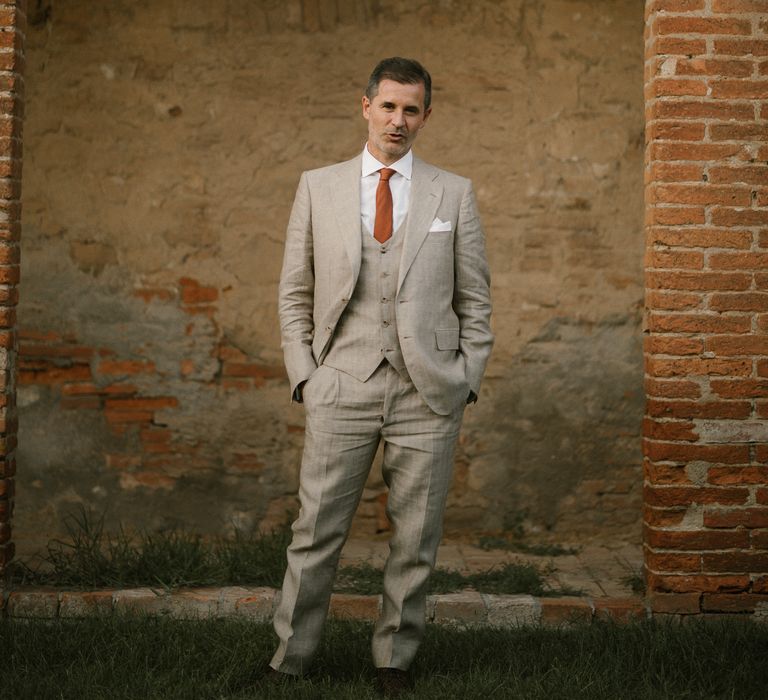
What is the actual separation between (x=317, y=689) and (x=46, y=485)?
109 inches

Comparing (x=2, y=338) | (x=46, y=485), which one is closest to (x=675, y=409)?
(x=2, y=338)

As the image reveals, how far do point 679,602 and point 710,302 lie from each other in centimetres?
122

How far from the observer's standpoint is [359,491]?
135 inches

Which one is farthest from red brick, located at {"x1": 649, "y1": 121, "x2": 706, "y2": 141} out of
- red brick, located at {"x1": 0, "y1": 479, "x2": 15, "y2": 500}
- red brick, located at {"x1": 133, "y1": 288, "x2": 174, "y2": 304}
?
red brick, located at {"x1": 0, "y1": 479, "x2": 15, "y2": 500}

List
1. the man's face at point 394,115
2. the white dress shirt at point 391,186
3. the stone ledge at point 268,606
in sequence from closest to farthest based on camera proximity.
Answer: the man's face at point 394,115
the white dress shirt at point 391,186
the stone ledge at point 268,606

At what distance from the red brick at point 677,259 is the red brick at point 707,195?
0.67 ft

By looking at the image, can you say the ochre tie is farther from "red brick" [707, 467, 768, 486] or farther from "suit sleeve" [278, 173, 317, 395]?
"red brick" [707, 467, 768, 486]

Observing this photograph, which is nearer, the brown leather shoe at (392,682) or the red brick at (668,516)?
the brown leather shoe at (392,682)

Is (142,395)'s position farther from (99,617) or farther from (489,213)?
(489,213)

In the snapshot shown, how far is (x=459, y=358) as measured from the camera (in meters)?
3.45

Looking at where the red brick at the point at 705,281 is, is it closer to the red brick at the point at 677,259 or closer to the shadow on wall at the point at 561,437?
the red brick at the point at 677,259

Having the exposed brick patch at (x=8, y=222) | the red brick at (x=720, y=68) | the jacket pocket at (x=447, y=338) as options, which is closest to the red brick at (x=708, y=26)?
the red brick at (x=720, y=68)

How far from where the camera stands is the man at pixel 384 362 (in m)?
3.34

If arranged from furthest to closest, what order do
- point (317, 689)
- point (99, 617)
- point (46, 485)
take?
1. point (46, 485)
2. point (99, 617)
3. point (317, 689)
